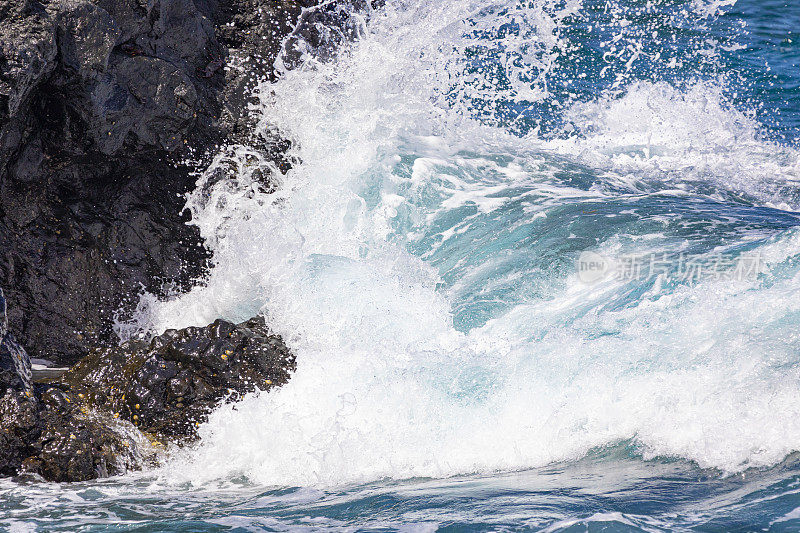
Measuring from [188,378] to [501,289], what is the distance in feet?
6.58

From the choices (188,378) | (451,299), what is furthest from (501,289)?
(188,378)

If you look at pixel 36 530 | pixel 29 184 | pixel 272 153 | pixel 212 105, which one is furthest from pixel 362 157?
pixel 36 530

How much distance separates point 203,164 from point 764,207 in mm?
4141

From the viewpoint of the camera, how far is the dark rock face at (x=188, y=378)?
412 cm

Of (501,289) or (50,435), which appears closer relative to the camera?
(50,435)

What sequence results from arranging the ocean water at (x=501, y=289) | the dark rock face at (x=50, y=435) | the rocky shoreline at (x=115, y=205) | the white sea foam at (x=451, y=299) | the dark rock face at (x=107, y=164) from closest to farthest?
the ocean water at (x=501, y=289) → the white sea foam at (x=451, y=299) → the dark rock face at (x=50, y=435) → the rocky shoreline at (x=115, y=205) → the dark rock face at (x=107, y=164)

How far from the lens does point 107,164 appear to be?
495 cm

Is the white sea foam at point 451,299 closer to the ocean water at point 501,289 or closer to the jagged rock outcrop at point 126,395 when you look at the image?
the ocean water at point 501,289

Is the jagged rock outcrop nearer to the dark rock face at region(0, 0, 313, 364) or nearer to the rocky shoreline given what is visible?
the rocky shoreline

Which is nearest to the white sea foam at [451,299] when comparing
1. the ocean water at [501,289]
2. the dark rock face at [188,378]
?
the ocean water at [501,289]

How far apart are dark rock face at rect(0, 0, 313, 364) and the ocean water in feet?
0.69

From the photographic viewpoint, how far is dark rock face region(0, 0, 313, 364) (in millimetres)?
4609

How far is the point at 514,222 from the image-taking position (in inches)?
200

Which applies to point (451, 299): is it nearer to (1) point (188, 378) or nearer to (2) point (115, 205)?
(1) point (188, 378)
